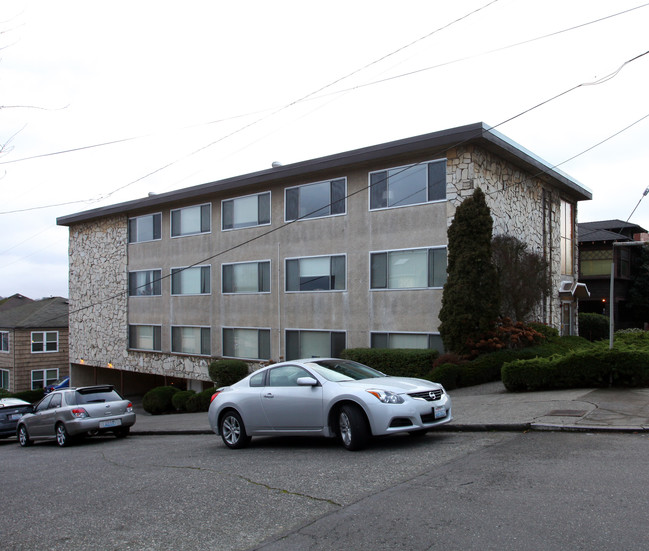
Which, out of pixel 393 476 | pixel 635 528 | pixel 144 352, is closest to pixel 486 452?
pixel 393 476

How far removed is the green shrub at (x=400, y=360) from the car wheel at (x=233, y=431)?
8.09 m

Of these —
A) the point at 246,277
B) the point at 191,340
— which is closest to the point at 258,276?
the point at 246,277

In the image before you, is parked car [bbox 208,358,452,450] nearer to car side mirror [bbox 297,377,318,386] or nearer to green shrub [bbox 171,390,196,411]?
car side mirror [bbox 297,377,318,386]

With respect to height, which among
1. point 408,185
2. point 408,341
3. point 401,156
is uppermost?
point 401,156

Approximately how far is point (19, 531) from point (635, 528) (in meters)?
5.56

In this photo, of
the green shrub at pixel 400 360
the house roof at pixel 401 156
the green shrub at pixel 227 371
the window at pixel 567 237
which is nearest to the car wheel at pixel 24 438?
the green shrub at pixel 227 371

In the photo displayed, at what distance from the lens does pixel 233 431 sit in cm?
1044

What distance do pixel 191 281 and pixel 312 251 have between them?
25.3ft

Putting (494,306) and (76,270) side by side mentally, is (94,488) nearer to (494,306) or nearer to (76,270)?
(494,306)

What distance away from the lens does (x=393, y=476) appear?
6.85 metres

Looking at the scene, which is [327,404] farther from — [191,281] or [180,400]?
[191,281]

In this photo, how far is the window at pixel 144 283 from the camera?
2923cm

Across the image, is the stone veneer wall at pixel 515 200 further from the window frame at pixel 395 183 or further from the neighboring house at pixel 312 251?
the window frame at pixel 395 183

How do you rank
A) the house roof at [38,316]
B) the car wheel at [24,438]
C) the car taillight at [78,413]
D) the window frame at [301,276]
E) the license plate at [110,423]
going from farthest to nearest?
the house roof at [38,316]
the window frame at [301,276]
the car wheel at [24,438]
the license plate at [110,423]
the car taillight at [78,413]
